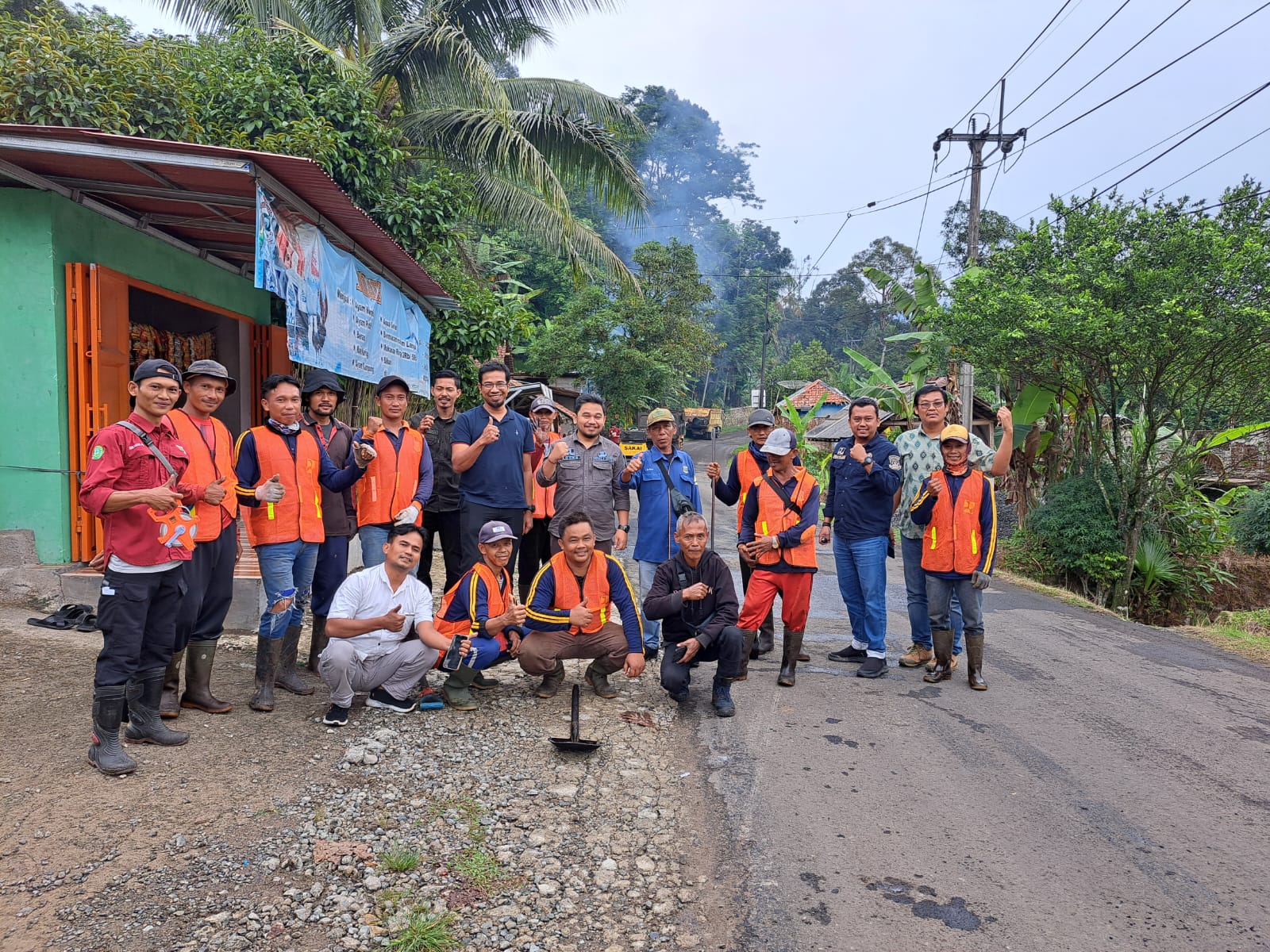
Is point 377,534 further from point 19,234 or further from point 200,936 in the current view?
point 19,234

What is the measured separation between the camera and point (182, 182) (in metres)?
5.76

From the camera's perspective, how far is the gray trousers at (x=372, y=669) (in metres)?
4.27

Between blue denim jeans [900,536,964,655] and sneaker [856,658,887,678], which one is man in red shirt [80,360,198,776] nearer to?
sneaker [856,658,887,678]

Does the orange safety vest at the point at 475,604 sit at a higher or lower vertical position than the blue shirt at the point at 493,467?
lower

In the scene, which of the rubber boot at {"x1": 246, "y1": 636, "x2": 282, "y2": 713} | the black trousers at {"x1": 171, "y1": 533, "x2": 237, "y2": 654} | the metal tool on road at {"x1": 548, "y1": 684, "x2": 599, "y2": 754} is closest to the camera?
the black trousers at {"x1": 171, "y1": 533, "x2": 237, "y2": 654}

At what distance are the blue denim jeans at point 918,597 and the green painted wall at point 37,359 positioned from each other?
610 cm

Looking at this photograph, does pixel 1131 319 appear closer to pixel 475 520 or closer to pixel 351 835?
pixel 475 520

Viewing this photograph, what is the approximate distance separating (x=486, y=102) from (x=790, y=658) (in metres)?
9.52

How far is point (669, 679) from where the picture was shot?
4.93 metres

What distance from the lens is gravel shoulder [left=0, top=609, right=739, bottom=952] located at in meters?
2.74

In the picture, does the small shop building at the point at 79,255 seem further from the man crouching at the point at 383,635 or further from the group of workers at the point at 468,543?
the man crouching at the point at 383,635

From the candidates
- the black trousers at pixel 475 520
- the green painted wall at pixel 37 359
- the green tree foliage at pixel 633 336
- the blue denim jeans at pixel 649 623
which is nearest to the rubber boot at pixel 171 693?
the black trousers at pixel 475 520

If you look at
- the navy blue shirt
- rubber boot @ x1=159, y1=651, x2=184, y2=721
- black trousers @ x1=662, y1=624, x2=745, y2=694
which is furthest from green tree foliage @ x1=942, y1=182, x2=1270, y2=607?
rubber boot @ x1=159, y1=651, x2=184, y2=721

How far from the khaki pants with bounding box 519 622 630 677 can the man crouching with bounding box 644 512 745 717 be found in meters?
0.26
